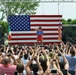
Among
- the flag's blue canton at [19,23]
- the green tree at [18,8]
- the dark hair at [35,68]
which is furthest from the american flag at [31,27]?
the green tree at [18,8]

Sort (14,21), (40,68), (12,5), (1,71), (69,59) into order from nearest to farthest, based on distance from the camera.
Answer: (40,68) → (1,71) → (69,59) → (14,21) → (12,5)

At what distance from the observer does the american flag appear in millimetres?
29111

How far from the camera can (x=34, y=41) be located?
29219 millimetres

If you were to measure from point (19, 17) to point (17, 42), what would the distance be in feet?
5.12

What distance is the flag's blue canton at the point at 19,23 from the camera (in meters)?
29.0

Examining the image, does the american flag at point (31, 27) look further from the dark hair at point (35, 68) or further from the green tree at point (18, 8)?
the green tree at point (18, 8)

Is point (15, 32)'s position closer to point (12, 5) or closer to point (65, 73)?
point (65, 73)

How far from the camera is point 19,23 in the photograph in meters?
29.1

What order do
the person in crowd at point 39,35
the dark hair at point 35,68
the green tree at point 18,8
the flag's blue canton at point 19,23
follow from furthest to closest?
the green tree at point 18,8 → the flag's blue canton at point 19,23 → the person in crowd at point 39,35 → the dark hair at point 35,68

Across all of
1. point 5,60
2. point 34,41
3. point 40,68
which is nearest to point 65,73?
point 40,68

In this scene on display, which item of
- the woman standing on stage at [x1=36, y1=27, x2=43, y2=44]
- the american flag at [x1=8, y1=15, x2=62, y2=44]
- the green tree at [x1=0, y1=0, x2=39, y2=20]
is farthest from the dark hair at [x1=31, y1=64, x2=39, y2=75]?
the green tree at [x1=0, y1=0, x2=39, y2=20]

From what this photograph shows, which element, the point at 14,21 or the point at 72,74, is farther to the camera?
the point at 14,21

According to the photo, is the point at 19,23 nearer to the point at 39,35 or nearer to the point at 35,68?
the point at 39,35

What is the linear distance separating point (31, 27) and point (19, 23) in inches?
32.1
